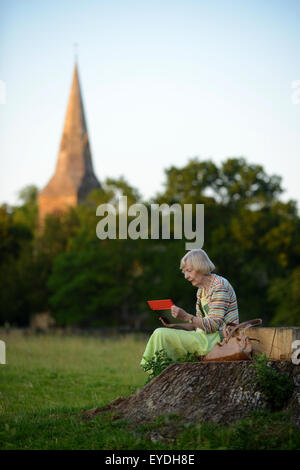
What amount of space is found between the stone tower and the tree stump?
2577 inches

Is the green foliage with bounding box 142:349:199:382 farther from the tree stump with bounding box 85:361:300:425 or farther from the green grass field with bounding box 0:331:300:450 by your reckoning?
the green grass field with bounding box 0:331:300:450

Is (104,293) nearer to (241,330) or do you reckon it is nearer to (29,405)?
(29,405)

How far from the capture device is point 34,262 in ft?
155

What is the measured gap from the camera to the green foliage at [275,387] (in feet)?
20.1

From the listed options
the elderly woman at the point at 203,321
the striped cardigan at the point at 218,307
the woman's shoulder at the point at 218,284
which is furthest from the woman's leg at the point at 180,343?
the woman's shoulder at the point at 218,284

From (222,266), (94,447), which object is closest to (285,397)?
(94,447)

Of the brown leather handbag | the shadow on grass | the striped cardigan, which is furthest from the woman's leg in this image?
the shadow on grass

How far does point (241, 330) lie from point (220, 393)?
70 centimetres

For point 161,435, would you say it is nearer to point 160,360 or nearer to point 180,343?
point 160,360

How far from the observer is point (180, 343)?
23.2 ft

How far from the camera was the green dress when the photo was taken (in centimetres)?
705

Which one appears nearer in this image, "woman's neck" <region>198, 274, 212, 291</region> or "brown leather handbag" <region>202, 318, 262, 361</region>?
"brown leather handbag" <region>202, 318, 262, 361</region>

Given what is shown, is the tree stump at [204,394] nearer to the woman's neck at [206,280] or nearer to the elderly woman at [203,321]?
the elderly woman at [203,321]

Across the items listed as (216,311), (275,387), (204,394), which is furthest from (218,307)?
(275,387)
